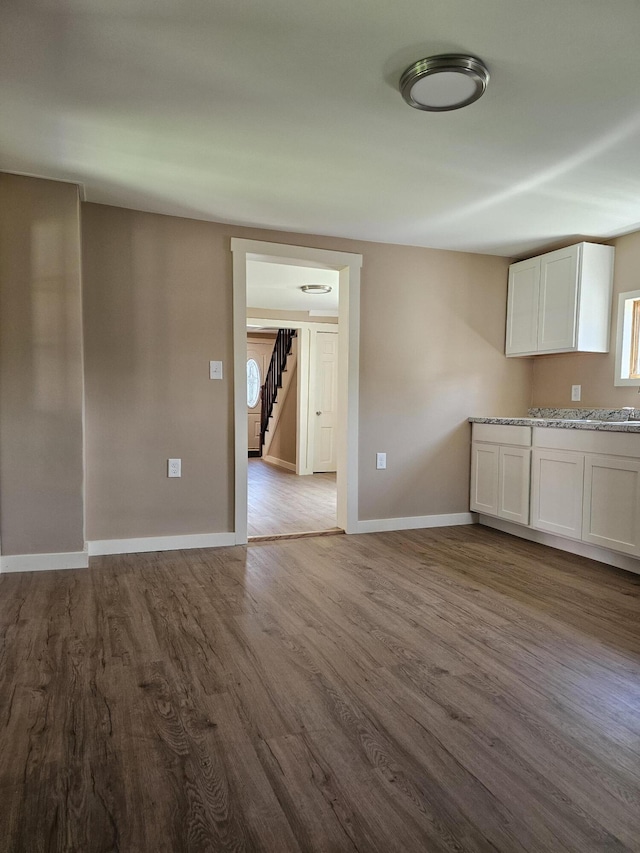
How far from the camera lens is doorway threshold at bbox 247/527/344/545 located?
393 centimetres

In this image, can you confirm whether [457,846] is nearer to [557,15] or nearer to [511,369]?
[557,15]

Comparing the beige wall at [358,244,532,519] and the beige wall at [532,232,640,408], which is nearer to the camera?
the beige wall at [532,232,640,408]

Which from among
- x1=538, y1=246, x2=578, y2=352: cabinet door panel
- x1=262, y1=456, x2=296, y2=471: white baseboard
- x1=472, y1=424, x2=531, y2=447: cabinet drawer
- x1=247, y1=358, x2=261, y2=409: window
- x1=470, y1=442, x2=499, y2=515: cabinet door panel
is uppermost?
x1=538, y1=246, x2=578, y2=352: cabinet door panel

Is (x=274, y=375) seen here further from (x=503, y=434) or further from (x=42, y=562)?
(x=42, y=562)

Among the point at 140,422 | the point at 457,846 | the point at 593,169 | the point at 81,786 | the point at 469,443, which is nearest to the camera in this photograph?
the point at 457,846

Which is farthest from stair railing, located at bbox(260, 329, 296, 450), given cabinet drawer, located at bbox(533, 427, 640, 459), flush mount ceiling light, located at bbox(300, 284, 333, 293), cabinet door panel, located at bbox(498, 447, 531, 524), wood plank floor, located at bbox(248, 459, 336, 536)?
cabinet drawer, located at bbox(533, 427, 640, 459)

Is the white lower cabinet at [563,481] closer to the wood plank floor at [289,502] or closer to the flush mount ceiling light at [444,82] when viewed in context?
the wood plank floor at [289,502]

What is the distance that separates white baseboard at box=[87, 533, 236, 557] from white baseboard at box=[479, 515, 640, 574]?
211 centimetres

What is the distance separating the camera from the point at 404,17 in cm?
169

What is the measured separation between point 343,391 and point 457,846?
10.6 feet

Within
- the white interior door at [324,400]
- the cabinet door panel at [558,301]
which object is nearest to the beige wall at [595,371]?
the cabinet door panel at [558,301]

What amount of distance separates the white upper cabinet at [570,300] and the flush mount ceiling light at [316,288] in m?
2.20

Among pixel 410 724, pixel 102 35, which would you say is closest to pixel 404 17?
pixel 102 35

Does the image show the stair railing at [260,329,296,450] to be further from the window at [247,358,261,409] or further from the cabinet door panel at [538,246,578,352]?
the cabinet door panel at [538,246,578,352]
